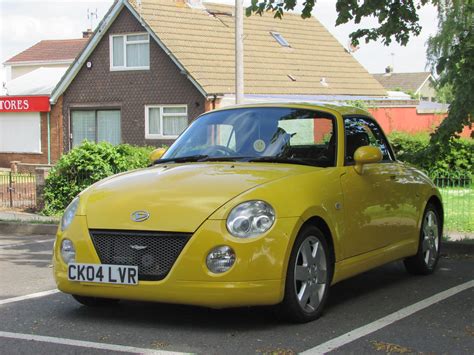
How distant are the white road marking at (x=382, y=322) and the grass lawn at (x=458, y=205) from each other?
4268 mm

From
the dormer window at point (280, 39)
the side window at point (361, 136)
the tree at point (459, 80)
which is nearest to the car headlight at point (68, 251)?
the side window at point (361, 136)

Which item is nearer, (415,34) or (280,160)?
(280,160)

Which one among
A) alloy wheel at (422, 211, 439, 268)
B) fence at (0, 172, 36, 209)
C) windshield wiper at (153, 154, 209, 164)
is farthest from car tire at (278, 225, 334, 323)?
fence at (0, 172, 36, 209)

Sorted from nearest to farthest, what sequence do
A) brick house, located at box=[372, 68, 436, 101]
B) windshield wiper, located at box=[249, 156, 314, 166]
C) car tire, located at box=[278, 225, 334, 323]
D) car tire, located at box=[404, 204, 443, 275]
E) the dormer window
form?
1. car tire, located at box=[278, 225, 334, 323]
2. windshield wiper, located at box=[249, 156, 314, 166]
3. car tire, located at box=[404, 204, 443, 275]
4. the dormer window
5. brick house, located at box=[372, 68, 436, 101]

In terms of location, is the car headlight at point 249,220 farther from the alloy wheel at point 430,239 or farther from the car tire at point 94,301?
the alloy wheel at point 430,239

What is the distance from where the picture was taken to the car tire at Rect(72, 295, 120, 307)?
644cm

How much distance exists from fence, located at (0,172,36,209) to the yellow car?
10.3 m

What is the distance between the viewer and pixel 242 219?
5.62 metres

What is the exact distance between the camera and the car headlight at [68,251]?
19.7 ft

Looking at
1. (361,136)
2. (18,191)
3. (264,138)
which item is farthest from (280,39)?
(264,138)

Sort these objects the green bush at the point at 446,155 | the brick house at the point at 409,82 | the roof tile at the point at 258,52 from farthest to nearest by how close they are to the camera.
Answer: the brick house at the point at 409,82, the roof tile at the point at 258,52, the green bush at the point at 446,155

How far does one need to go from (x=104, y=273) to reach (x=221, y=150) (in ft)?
5.38

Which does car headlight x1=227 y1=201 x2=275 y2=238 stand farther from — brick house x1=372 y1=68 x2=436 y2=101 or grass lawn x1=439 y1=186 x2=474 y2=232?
brick house x1=372 y1=68 x2=436 y2=101

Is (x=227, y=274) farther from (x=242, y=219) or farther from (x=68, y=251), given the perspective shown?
(x=68, y=251)
